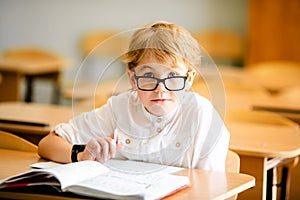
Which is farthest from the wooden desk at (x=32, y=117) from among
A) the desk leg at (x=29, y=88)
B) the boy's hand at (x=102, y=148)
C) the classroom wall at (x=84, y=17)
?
the classroom wall at (x=84, y=17)

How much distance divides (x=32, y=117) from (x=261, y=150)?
1.17 metres

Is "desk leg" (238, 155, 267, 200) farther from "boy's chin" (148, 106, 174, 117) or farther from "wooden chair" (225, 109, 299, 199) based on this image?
"boy's chin" (148, 106, 174, 117)

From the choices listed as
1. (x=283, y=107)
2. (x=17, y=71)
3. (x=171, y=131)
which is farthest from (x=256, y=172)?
(x=17, y=71)

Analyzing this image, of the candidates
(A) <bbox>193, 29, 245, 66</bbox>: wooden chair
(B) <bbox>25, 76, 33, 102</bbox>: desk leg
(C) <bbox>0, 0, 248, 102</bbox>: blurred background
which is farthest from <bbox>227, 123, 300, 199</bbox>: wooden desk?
(C) <bbox>0, 0, 248, 102</bbox>: blurred background

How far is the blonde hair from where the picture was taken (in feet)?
7.36

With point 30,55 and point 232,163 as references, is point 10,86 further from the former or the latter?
Result: point 232,163

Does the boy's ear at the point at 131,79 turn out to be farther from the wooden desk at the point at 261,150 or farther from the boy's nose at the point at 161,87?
the wooden desk at the point at 261,150

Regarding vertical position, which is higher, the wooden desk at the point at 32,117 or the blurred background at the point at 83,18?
the blurred background at the point at 83,18

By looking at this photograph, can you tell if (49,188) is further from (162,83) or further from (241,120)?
(241,120)

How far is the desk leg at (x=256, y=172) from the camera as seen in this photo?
2918 millimetres

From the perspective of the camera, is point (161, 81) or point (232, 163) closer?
point (161, 81)

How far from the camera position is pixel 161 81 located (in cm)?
223

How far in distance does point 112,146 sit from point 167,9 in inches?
221

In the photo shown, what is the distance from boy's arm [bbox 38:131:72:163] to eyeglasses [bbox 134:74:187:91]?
34 centimetres
